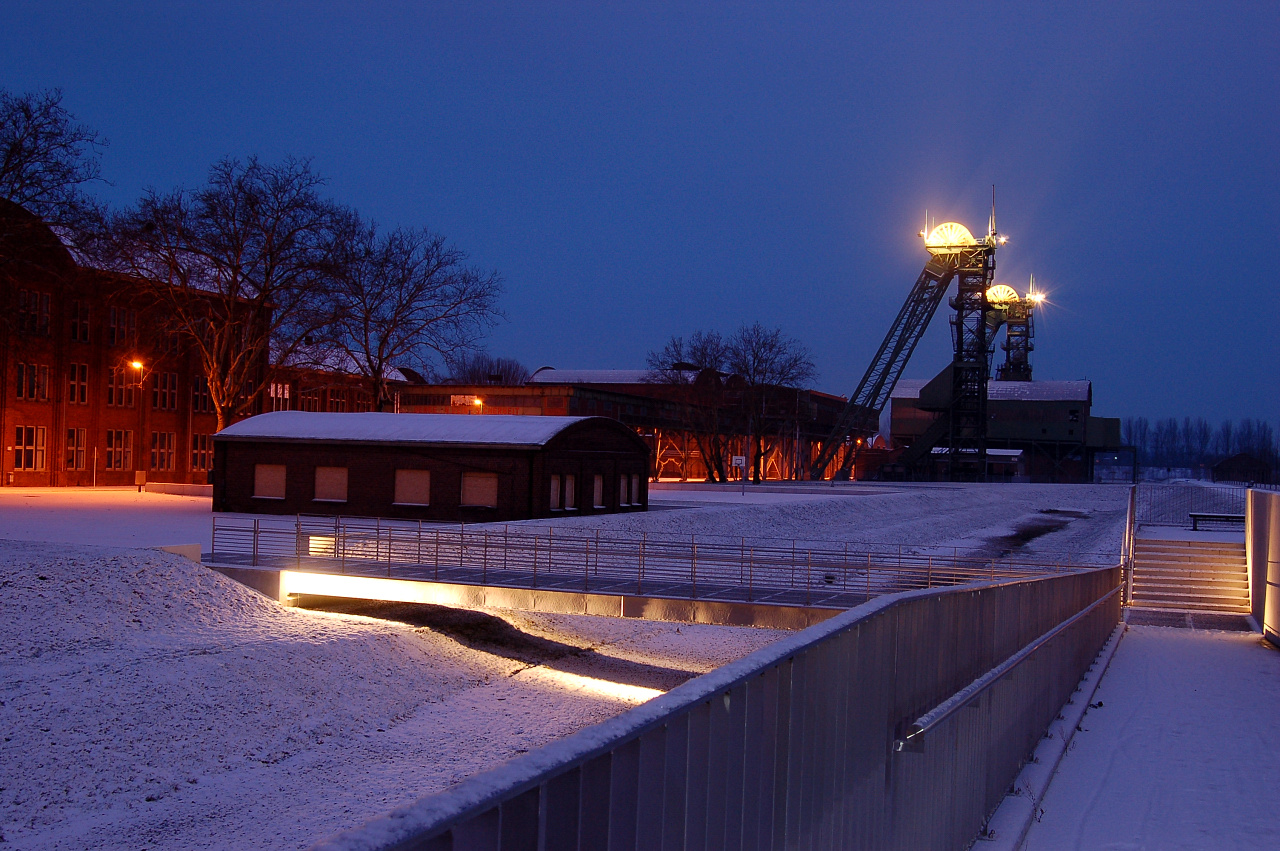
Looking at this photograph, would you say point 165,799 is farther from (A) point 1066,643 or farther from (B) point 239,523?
(B) point 239,523

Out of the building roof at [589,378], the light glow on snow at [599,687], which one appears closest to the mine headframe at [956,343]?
the building roof at [589,378]

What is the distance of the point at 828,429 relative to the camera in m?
97.8

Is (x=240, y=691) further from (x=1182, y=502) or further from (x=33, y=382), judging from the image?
(x=1182, y=502)

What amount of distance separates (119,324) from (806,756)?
5752cm

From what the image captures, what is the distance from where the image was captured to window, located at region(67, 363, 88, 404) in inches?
2028

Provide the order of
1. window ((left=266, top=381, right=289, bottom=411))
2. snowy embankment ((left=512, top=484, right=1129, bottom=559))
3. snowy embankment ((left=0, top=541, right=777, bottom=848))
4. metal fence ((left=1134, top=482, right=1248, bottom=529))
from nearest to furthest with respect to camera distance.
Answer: snowy embankment ((left=0, top=541, right=777, bottom=848))
snowy embankment ((left=512, top=484, right=1129, bottom=559))
metal fence ((left=1134, top=482, right=1248, bottom=529))
window ((left=266, top=381, right=289, bottom=411))

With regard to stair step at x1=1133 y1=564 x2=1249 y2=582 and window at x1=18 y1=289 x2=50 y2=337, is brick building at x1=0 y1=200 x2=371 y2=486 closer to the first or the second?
window at x1=18 y1=289 x2=50 y2=337

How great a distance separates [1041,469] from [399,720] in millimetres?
85729

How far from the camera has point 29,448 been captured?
49.7 m

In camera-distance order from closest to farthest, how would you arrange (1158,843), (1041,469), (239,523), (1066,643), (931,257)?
(1158,843), (1066,643), (239,523), (931,257), (1041,469)

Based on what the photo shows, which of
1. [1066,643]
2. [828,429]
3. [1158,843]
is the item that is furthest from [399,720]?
[828,429]

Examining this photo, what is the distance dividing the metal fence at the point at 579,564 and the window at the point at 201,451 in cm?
3587

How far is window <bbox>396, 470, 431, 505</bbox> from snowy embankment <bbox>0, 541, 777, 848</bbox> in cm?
1078

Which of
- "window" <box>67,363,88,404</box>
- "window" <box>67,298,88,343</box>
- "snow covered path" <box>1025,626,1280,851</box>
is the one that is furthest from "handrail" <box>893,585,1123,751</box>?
"window" <box>67,298,88,343</box>
